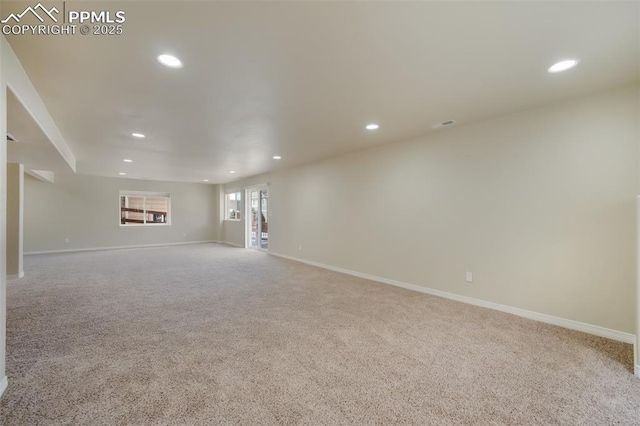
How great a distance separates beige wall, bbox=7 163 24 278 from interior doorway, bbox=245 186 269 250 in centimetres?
498

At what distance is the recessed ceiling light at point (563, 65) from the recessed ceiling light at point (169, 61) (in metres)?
2.97

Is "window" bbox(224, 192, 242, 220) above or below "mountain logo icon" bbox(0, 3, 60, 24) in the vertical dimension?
below

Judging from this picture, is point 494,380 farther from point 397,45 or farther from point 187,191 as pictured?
point 187,191

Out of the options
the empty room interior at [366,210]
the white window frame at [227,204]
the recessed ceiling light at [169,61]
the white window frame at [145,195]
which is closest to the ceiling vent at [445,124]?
the empty room interior at [366,210]

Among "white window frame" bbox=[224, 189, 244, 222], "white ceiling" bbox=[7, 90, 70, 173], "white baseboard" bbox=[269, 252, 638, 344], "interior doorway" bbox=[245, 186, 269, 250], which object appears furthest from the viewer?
"white window frame" bbox=[224, 189, 244, 222]

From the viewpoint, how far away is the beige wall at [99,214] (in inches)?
299

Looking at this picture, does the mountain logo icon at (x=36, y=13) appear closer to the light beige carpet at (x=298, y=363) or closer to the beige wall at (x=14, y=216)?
the light beige carpet at (x=298, y=363)

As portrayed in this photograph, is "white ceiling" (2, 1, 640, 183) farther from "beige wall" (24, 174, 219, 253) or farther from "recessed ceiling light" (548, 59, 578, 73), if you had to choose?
"beige wall" (24, 174, 219, 253)

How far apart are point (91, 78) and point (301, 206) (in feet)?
→ 15.1

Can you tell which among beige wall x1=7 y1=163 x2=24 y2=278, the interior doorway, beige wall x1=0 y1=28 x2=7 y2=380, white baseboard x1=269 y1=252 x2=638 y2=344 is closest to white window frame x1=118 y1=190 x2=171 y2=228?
the interior doorway

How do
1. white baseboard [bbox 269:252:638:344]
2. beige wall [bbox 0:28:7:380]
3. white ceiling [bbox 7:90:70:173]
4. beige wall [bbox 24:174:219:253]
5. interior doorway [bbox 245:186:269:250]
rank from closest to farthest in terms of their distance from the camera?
beige wall [bbox 0:28:7:380] < white ceiling [bbox 7:90:70:173] < white baseboard [bbox 269:252:638:344] < beige wall [bbox 24:174:219:253] < interior doorway [bbox 245:186:269:250]

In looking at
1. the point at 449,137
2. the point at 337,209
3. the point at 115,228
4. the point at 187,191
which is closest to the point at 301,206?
the point at 337,209

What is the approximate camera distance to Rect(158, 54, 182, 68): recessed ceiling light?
208cm

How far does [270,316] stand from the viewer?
3.18 metres
